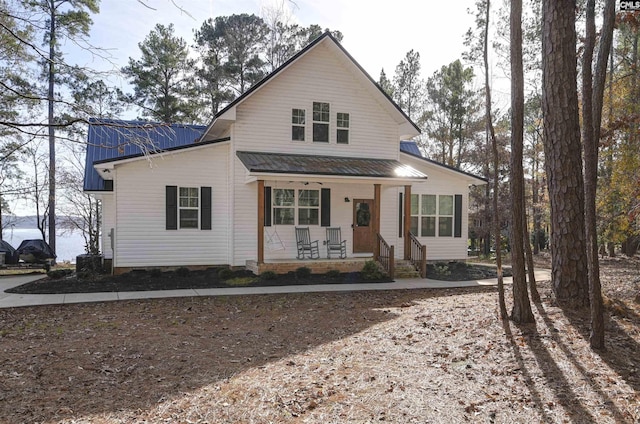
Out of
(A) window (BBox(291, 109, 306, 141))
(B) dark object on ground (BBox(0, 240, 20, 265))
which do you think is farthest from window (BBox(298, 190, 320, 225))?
(B) dark object on ground (BBox(0, 240, 20, 265))

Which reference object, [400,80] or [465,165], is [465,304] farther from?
[400,80]

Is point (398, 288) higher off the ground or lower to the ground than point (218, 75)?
lower

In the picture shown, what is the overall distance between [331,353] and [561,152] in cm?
466

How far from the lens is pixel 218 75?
88.8 feet

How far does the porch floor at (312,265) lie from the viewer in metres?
13.2

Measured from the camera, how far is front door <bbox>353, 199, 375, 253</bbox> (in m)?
15.4

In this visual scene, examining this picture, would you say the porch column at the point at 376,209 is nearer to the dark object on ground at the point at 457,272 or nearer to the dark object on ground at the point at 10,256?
the dark object on ground at the point at 457,272

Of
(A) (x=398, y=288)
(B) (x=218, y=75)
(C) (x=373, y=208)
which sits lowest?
(A) (x=398, y=288)

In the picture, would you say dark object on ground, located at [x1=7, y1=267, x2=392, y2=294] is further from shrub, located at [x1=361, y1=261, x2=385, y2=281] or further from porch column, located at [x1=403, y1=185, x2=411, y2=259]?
porch column, located at [x1=403, y1=185, x2=411, y2=259]

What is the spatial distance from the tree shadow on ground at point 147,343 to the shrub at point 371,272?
2613 mm

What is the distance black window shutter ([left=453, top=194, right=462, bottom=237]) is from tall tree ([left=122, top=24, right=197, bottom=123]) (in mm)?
16225

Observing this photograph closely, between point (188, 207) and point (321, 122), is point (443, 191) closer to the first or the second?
point (321, 122)

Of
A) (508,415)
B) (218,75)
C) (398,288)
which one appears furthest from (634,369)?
(218,75)

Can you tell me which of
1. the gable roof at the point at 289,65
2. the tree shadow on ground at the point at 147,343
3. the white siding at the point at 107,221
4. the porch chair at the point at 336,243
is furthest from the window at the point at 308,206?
the white siding at the point at 107,221
